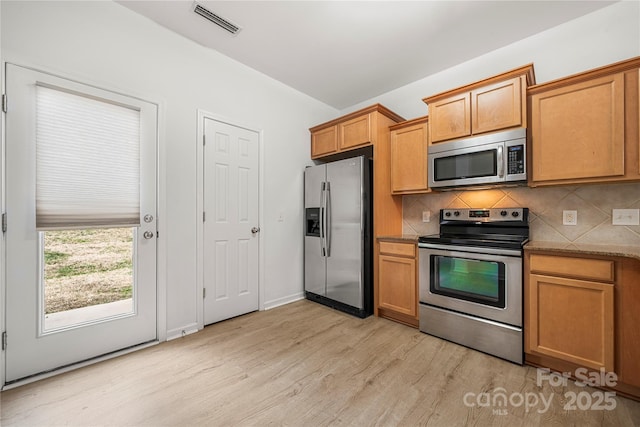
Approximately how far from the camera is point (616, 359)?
5.44 ft

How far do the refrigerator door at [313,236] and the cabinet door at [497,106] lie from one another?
65.8 inches

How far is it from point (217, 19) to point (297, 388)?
9.67 feet

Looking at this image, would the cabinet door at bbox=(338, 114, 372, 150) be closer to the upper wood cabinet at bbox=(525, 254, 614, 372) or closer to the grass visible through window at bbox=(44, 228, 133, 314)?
the upper wood cabinet at bbox=(525, 254, 614, 372)

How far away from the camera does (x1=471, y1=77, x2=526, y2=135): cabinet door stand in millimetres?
2160

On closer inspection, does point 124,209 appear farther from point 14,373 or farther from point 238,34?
point 238,34

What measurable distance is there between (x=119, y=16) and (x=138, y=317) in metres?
2.47

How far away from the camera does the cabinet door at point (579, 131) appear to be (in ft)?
6.00

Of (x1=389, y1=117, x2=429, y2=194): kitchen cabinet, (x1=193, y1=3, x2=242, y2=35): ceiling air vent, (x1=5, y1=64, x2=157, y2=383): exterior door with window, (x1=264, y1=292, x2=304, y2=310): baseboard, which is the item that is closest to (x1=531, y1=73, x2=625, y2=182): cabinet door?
(x1=389, y1=117, x2=429, y2=194): kitchen cabinet

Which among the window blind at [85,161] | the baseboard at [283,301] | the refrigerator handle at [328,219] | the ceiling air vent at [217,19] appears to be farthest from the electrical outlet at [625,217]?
the window blind at [85,161]

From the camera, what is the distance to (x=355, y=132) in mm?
3143

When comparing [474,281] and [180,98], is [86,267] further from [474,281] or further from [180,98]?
[474,281]

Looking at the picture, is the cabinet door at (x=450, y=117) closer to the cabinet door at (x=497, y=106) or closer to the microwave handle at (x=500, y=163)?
the cabinet door at (x=497, y=106)

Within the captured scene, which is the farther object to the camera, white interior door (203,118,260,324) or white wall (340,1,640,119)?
white interior door (203,118,260,324)

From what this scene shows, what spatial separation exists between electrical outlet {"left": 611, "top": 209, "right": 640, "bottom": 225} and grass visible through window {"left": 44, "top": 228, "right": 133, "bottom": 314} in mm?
3906
